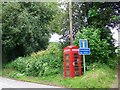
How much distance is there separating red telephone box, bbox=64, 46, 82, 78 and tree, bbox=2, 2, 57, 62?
7.96 m

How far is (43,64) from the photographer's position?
70.1 feet

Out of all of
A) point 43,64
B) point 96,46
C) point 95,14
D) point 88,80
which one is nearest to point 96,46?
point 96,46

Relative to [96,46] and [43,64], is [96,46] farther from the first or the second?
[43,64]

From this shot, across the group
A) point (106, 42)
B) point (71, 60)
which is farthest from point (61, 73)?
point (106, 42)

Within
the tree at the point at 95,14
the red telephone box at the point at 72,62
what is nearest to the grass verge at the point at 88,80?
the red telephone box at the point at 72,62

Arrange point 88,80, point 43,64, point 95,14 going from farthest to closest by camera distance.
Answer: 1. point 43,64
2. point 95,14
3. point 88,80

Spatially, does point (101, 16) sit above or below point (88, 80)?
above

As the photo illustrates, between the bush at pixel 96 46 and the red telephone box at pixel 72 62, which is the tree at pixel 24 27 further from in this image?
the red telephone box at pixel 72 62

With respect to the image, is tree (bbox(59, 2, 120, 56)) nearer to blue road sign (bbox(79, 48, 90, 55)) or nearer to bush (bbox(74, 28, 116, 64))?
bush (bbox(74, 28, 116, 64))

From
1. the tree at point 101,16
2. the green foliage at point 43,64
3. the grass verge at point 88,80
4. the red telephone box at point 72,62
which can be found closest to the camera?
the grass verge at point 88,80

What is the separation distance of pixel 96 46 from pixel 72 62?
1917 mm

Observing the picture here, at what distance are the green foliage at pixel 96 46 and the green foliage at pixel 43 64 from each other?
2677 mm

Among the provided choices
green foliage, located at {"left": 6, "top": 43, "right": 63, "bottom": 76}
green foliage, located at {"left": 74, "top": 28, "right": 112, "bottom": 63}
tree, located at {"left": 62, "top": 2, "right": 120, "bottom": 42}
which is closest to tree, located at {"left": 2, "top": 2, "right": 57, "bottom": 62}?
green foliage, located at {"left": 6, "top": 43, "right": 63, "bottom": 76}

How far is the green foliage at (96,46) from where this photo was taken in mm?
18422
